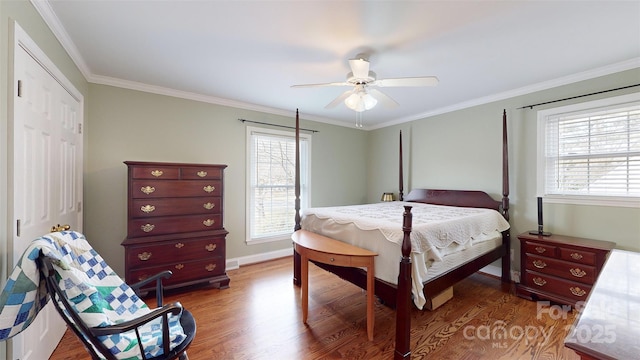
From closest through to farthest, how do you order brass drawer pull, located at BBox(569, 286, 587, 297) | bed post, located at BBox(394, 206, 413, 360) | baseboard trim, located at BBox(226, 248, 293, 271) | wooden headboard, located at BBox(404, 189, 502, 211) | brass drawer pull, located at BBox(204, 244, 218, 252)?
1. bed post, located at BBox(394, 206, 413, 360)
2. brass drawer pull, located at BBox(569, 286, 587, 297)
3. brass drawer pull, located at BBox(204, 244, 218, 252)
4. wooden headboard, located at BBox(404, 189, 502, 211)
5. baseboard trim, located at BBox(226, 248, 293, 271)

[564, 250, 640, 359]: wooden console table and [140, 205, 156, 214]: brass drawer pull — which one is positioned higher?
[140, 205, 156, 214]: brass drawer pull

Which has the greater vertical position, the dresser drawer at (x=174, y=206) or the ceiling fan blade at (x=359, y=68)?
the ceiling fan blade at (x=359, y=68)

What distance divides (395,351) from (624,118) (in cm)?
329

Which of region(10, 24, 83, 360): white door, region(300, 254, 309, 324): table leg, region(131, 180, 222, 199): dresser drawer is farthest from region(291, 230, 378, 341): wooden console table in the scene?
region(10, 24, 83, 360): white door

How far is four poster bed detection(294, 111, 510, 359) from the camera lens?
185 cm

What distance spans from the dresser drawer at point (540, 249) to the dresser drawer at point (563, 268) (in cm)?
5

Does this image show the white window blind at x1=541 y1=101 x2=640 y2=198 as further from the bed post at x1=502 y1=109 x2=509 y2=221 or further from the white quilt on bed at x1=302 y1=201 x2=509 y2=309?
the white quilt on bed at x1=302 y1=201 x2=509 y2=309

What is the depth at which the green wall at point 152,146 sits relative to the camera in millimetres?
2910

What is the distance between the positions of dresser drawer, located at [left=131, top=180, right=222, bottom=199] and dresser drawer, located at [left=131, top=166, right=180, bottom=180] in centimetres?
5

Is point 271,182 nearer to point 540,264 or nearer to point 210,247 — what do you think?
point 210,247

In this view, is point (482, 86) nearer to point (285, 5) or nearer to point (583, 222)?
point (583, 222)

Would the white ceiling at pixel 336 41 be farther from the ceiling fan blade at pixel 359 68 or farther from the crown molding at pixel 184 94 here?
the ceiling fan blade at pixel 359 68

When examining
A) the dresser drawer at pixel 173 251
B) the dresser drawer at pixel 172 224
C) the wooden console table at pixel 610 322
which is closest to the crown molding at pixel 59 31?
the dresser drawer at pixel 172 224

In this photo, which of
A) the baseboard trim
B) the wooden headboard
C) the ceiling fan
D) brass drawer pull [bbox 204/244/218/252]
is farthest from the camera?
the baseboard trim
